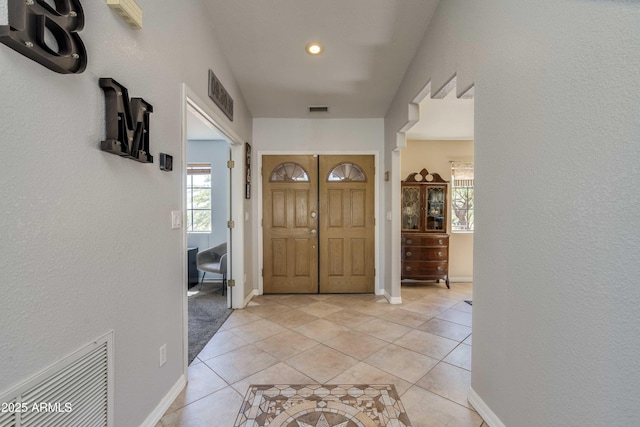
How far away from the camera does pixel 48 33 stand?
97cm

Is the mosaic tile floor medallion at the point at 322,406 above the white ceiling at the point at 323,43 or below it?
below

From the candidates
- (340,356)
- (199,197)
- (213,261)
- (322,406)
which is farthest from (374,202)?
(199,197)

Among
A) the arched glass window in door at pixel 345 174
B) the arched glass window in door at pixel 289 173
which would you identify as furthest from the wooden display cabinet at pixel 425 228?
the arched glass window in door at pixel 289 173

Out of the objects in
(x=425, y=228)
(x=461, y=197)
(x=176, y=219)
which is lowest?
(x=425, y=228)

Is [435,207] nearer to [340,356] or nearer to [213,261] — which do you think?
[340,356]

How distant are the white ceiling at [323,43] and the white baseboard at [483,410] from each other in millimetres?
2846

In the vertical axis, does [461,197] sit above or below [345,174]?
below

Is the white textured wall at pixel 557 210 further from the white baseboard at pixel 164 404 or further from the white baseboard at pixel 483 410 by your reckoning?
the white baseboard at pixel 164 404

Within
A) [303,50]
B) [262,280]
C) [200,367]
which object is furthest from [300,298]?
[303,50]

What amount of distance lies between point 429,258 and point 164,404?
3.97 metres

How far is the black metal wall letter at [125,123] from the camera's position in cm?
122

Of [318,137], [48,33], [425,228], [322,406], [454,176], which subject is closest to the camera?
[48,33]

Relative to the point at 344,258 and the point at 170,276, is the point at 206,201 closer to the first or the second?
the point at 344,258

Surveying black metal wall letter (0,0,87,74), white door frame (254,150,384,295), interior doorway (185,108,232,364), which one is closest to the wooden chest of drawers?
white door frame (254,150,384,295)
